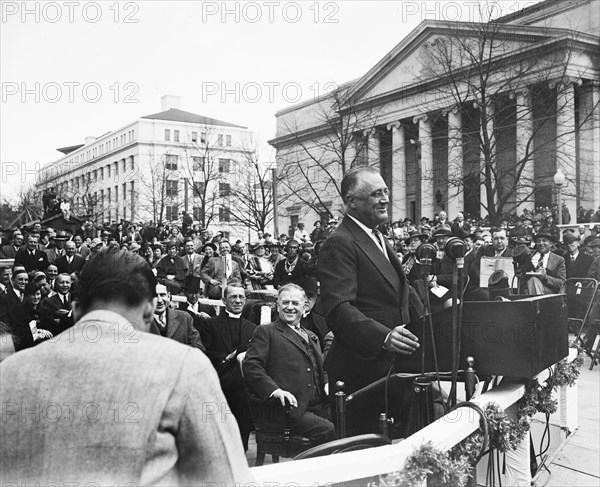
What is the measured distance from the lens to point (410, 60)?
41.5 metres

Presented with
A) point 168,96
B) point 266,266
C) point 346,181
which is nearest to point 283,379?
point 346,181

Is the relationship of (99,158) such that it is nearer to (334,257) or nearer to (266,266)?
(266,266)

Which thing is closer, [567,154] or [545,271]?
[545,271]

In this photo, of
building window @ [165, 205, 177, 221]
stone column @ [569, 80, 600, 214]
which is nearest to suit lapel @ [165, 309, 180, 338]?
stone column @ [569, 80, 600, 214]

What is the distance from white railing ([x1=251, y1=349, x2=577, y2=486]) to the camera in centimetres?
271

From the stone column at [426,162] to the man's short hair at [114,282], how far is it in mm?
35045

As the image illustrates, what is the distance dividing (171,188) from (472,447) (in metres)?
53.3

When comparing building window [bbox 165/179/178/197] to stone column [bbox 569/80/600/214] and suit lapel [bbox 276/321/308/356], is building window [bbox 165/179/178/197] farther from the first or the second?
suit lapel [bbox 276/321/308/356]

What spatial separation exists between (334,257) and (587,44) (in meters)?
30.9

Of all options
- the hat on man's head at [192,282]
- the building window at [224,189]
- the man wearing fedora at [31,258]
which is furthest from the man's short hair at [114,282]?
the building window at [224,189]

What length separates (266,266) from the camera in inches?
596

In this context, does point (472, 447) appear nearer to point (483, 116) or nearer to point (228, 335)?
point (228, 335)

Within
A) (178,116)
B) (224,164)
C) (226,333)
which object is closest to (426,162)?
(224,164)

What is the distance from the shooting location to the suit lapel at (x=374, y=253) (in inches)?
152
